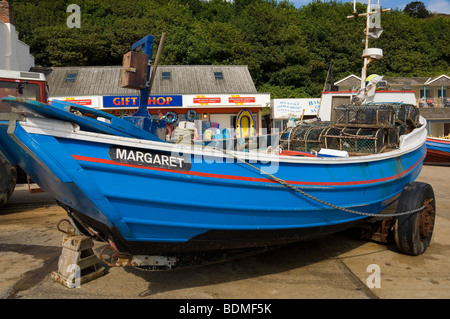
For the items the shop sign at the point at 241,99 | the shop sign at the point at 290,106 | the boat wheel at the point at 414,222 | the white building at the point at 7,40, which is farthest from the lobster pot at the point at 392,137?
the shop sign at the point at 290,106

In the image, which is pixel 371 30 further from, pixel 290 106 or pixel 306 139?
pixel 290 106

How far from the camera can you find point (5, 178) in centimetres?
778

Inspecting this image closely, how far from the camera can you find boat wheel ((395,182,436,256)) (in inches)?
188

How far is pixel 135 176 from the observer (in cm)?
317

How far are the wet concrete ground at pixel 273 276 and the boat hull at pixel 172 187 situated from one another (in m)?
0.53

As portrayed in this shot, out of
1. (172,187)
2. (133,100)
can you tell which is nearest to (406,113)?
(172,187)

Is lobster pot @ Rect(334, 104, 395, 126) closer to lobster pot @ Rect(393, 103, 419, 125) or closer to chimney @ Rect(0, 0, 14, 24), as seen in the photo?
lobster pot @ Rect(393, 103, 419, 125)

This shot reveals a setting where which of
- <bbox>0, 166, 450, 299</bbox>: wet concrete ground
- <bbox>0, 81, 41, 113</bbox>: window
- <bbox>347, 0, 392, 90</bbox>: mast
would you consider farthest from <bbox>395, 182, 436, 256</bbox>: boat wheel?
<bbox>0, 81, 41, 113</bbox>: window

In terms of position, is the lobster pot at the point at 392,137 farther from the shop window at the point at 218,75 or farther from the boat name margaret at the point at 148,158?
the shop window at the point at 218,75

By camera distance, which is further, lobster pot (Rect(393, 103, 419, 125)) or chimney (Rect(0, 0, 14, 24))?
chimney (Rect(0, 0, 14, 24))

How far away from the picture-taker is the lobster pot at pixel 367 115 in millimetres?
5496

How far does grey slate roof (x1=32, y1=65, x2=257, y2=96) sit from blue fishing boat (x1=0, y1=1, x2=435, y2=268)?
15876 millimetres

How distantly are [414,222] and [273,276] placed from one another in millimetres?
2155

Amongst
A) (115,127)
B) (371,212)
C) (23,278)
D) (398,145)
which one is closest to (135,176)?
(115,127)
